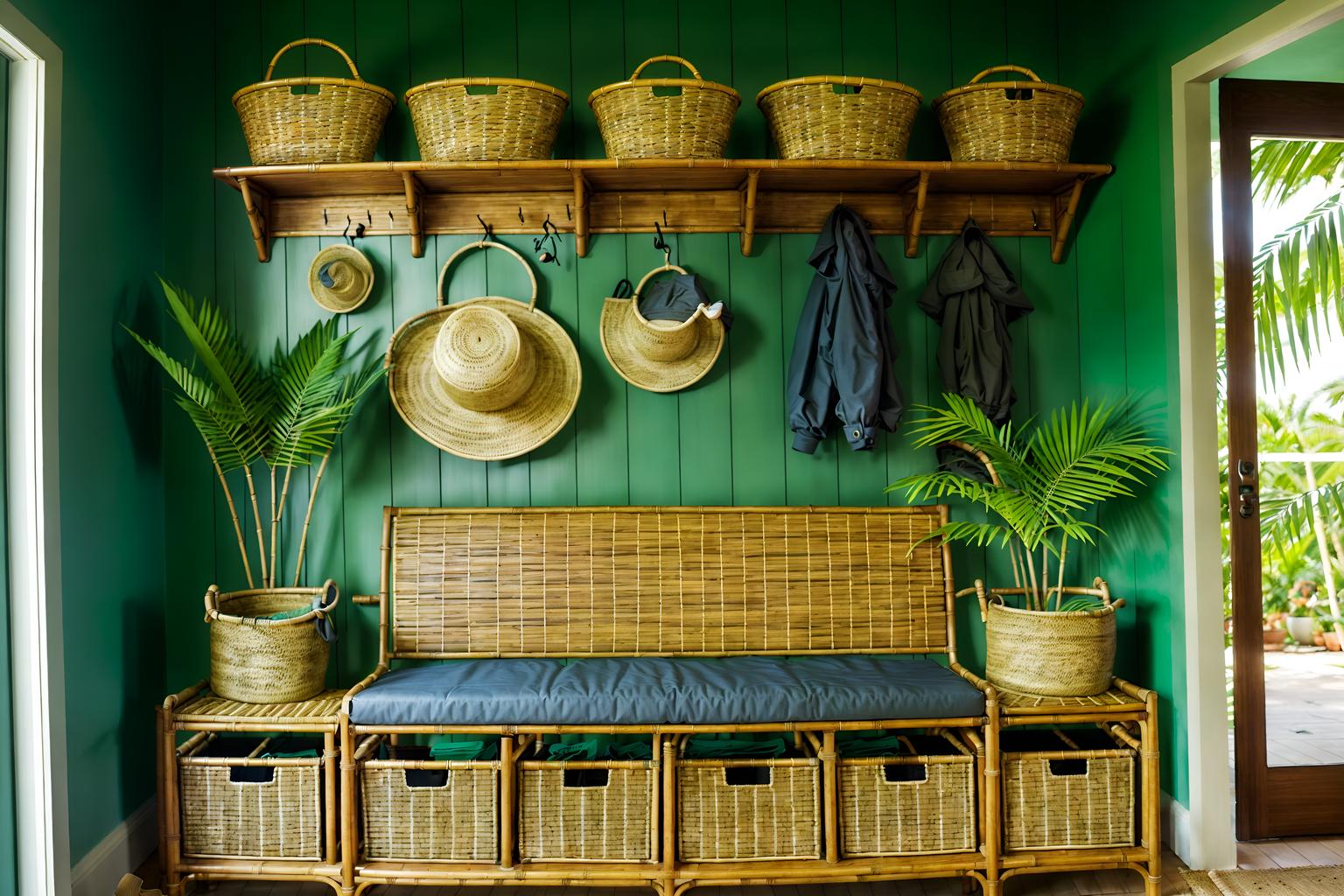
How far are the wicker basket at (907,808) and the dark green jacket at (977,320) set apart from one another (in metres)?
1.11

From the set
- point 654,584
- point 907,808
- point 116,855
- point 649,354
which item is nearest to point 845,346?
point 649,354

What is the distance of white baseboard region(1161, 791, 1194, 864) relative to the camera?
238 cm

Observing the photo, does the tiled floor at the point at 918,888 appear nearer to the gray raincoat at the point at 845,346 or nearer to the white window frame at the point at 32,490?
the white window frame at the point at 32,490

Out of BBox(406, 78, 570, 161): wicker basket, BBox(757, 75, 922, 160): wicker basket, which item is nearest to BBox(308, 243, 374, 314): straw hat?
BBox(406, 78, 570, 161): wicker basket

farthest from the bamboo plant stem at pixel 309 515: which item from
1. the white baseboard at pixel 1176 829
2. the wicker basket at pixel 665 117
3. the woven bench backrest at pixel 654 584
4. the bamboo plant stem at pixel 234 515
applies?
the white baseboard at pixel 1176 829

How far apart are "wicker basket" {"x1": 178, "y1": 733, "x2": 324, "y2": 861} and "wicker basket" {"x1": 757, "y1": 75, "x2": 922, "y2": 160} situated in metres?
2.22

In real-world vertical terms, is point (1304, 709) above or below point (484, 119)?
below

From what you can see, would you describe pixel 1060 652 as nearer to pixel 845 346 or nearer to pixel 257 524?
pixel 845 346

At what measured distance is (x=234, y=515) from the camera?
2.59m

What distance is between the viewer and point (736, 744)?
2.50m

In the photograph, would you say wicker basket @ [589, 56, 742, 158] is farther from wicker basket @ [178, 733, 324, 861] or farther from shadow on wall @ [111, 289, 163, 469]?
wicker basket @ [178, 733, 324, 861]

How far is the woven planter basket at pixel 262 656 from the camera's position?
7.55 feet

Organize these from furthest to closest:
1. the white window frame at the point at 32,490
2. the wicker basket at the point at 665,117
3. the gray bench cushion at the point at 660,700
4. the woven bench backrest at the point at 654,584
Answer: the woven bench backrest at the point at 654,584 → the wicker basket at the point at 665,117 → the gray bench cushion at the point at 660,700 → the white window frame at the point at 32,490

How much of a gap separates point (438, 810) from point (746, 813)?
2.66 feet
